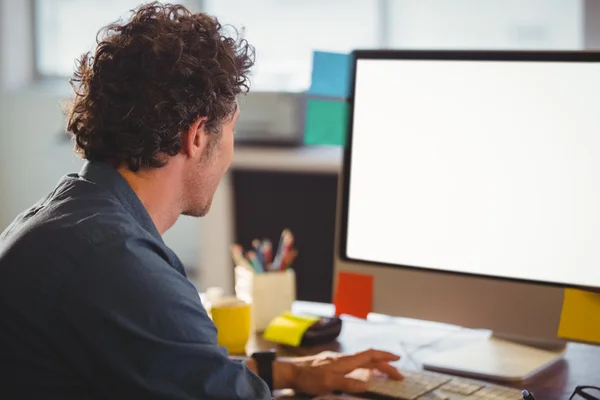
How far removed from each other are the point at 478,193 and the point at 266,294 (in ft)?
1.52

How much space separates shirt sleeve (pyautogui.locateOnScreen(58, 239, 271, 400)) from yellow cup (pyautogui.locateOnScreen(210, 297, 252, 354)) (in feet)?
1.64

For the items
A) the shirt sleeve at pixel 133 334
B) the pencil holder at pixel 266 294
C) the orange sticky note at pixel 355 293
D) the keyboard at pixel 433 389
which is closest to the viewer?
the shirt sleeve at pixel 133 334

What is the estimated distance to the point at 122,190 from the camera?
45.5 inches

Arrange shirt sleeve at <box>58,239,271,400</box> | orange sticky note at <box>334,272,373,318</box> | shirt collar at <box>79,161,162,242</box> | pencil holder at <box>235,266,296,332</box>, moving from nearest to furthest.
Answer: shirt sleeve at <box>58,239,271,400</box> < shirt collar at <box>79,161,162,242</box> < orange sticky note at <box>334,272,373,318</box> < pencil holder at <box>235,266,296,332</box>

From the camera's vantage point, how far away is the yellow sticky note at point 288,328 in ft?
5.06

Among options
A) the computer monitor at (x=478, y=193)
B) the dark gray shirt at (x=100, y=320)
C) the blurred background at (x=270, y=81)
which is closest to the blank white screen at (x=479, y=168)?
the computer monitor at (x=478, y=193)

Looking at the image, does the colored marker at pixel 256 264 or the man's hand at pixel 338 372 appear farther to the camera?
the colored marker at pixel 256 264

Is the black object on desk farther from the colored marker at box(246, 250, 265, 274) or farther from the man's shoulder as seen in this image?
the man's shoulder

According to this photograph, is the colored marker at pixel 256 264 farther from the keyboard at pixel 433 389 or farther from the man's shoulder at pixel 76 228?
the man's shoulder at pixel 76 228

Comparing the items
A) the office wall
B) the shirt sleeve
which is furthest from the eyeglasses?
the office wall

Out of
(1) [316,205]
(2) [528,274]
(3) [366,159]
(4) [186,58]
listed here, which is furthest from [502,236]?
(1) [316,205]

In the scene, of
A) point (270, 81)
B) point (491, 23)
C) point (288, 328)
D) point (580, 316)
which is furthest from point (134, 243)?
point (270, 81)

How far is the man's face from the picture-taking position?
4.15 feet

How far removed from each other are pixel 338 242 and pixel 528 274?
1.06ft
